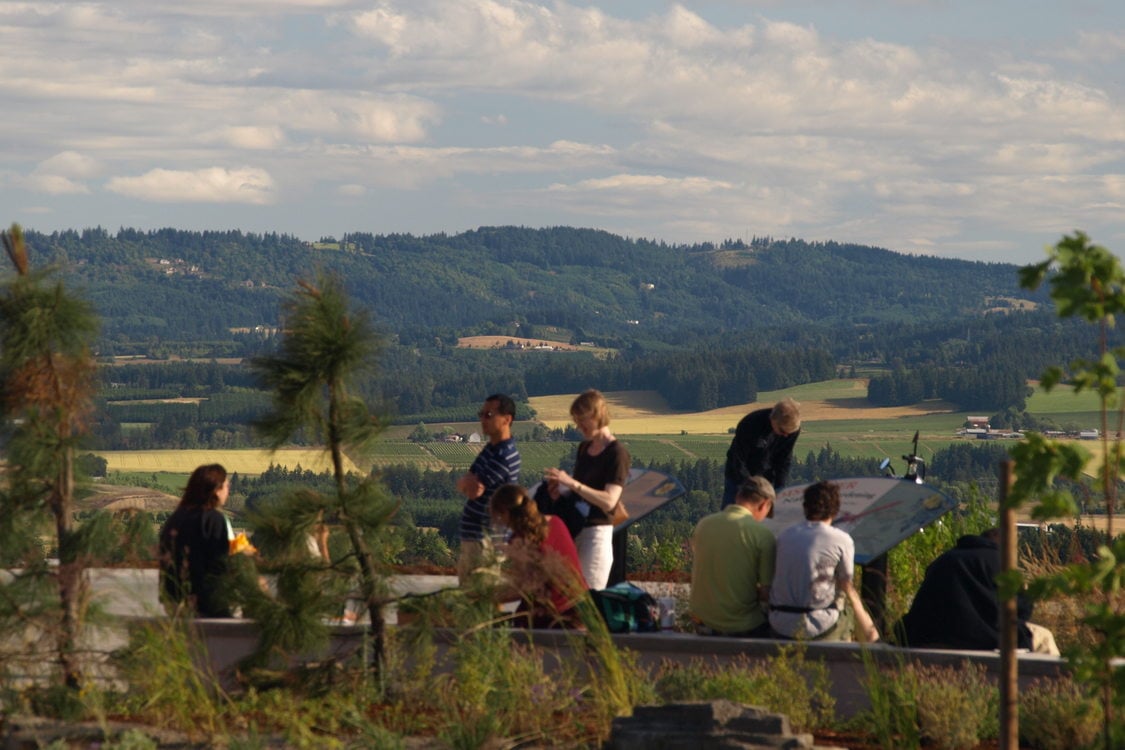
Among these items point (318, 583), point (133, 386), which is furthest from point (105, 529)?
point (133, 386)

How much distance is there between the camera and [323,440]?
7.15m

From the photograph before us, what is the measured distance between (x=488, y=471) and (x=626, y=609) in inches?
48.1

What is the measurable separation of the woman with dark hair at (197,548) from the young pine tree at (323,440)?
688 mm

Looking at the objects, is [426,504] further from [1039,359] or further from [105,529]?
[1039,359]

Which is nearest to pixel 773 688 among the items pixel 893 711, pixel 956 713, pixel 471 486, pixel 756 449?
pixel 893 711

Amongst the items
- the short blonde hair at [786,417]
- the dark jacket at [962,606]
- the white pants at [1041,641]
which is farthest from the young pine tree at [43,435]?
the white pants at [1041,641]

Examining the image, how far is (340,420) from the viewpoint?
23.3 feet

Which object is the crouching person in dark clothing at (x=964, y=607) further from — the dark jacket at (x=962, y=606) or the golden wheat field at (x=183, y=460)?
the golden wheat field at (x=183, y=460)

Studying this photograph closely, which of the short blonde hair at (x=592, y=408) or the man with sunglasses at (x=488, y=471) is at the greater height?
the short blonde hair at (x=592, y=408)

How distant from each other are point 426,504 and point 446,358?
9218 cm

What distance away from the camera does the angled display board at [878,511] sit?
838 centimetres

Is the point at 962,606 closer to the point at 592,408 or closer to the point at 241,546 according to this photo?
the point at 592,408

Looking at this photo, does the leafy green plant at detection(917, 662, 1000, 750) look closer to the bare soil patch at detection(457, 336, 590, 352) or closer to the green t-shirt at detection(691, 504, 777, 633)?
the green t-shirt at detection(691, 504, 777, 633)

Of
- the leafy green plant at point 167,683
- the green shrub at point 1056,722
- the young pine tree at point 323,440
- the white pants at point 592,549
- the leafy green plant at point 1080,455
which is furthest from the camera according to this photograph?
the white pants at point 592,549
